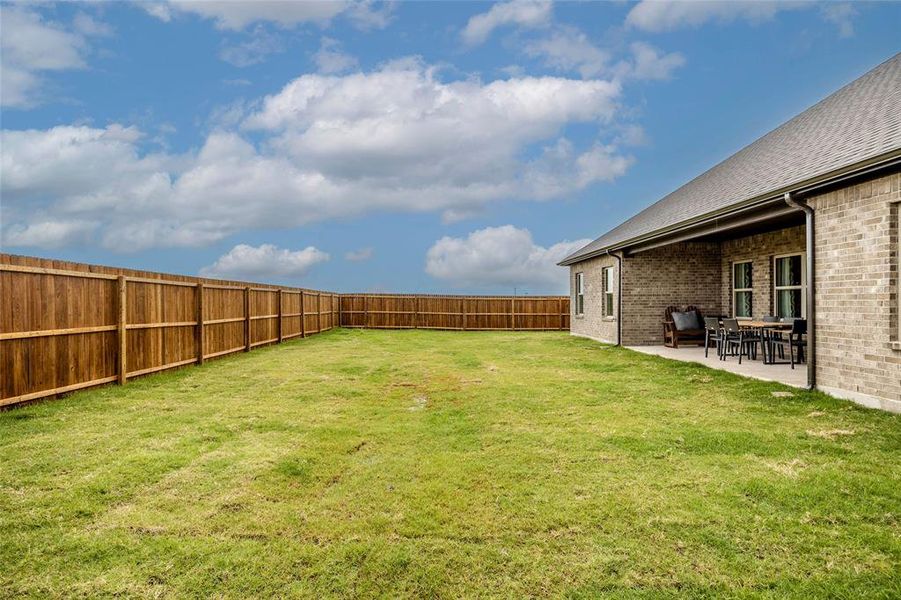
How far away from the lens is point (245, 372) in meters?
10.5

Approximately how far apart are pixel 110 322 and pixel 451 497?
7.31 meters

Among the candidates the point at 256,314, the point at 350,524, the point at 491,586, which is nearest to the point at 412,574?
the point at 491,586

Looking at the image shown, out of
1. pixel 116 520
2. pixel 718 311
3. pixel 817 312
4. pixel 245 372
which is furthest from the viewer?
pixel 718 311

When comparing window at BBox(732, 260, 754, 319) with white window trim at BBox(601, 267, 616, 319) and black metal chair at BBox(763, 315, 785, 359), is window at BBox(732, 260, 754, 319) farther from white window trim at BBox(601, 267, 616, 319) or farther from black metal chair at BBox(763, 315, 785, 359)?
white window trim at BBox(601, 267, 616, 319)

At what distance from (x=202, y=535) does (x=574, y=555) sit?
229 centimetres

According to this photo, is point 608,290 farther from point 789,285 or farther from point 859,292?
point 859,292

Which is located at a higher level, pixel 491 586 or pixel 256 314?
pixel 256 314

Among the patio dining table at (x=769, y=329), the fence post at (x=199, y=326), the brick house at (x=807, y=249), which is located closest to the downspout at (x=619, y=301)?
Result: the brick house at (x=807, y=249)

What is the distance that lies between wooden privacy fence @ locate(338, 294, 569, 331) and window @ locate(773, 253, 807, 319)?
41.7 ft

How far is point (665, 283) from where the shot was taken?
1527cm

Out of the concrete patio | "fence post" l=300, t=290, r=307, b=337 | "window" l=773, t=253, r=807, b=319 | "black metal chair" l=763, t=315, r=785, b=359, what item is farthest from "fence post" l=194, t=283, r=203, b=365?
"window" l=773, t=253, r=807, b=319

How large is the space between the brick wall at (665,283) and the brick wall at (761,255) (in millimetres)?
445

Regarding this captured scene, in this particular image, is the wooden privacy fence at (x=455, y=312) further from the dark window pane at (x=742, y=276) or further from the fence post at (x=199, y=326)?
the fence post at (x=199, y=326)

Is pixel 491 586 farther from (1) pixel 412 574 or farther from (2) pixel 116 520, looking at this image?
(2) pixel 116 520
